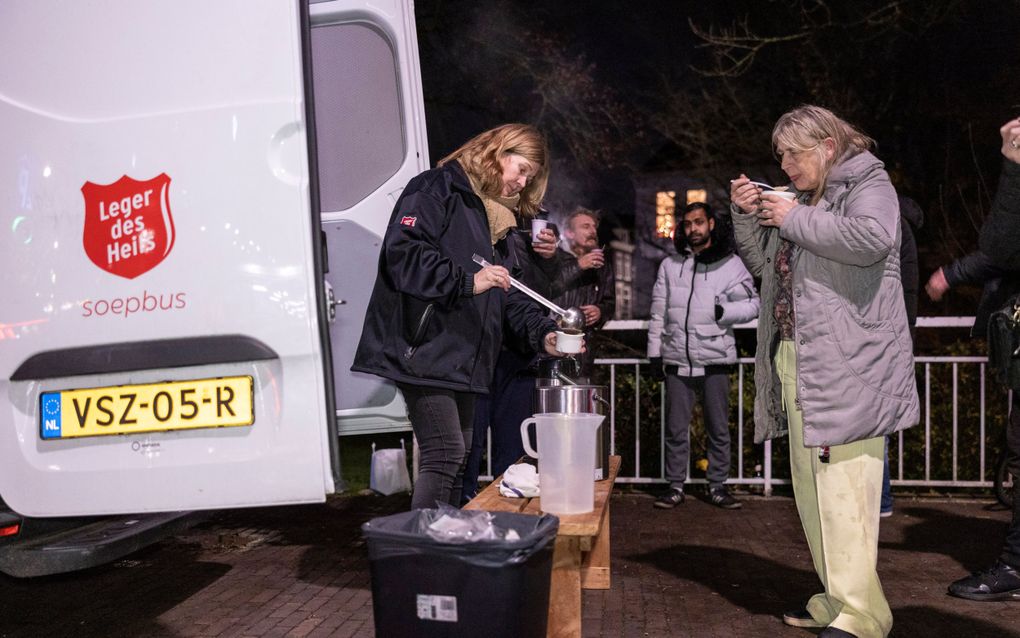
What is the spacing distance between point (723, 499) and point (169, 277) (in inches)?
189

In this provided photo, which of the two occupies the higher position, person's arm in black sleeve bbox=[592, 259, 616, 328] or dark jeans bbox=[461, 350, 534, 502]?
person's arm in black sleeve bbox=[592, 259, 616, 328]

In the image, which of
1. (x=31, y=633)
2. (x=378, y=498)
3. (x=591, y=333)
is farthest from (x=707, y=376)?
(x=31, y=633)

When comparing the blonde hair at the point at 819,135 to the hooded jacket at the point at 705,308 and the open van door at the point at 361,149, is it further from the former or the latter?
the hooded jacket at the point at 705,308

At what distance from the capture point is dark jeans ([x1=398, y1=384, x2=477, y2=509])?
3523mm

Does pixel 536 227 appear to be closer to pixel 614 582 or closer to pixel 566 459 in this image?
pixel 614 582

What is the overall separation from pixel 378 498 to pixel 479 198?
13.0 feet

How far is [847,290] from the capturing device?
133 inches

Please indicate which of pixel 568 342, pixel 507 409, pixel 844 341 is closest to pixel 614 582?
pixel 507 409

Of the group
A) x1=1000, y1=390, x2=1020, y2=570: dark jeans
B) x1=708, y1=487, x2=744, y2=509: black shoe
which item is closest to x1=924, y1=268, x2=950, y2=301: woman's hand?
x1=1000, y1=390, x2=1020, y2=570: dark jeans

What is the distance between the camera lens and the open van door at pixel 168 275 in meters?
2.87

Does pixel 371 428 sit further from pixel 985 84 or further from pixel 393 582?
pixel 985 84

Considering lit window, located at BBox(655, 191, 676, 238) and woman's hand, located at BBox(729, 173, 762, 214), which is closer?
woman's hand, located at BBox(729, 173, 762, 214)

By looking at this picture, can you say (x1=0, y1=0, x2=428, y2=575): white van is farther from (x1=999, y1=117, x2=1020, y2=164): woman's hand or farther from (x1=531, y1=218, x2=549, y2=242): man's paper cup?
(x1=999, y1=117, x2=1020, y2=164): woman's hand

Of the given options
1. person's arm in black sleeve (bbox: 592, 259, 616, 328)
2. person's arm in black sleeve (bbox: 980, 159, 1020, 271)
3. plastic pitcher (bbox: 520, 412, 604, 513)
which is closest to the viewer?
plastic pitcher (bbox: 520, 412, 604, 513)
